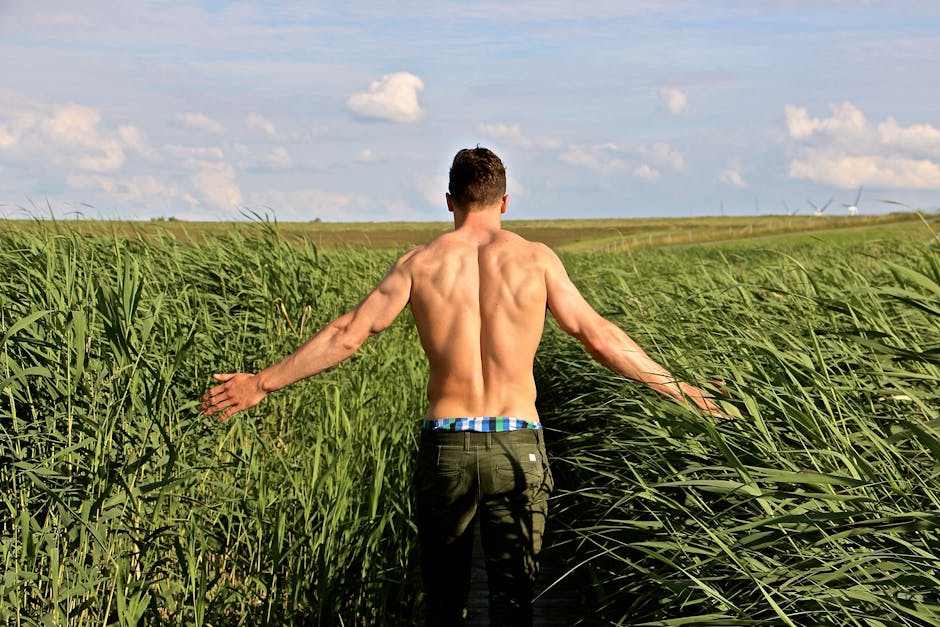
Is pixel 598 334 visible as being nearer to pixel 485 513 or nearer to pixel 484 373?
pixel 484 373

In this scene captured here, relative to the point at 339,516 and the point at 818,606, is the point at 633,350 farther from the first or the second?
the point at 339,516

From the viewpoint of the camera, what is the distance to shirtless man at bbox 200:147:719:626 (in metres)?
3.57

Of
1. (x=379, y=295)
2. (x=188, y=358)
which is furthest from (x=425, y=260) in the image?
(x=188, y=358)

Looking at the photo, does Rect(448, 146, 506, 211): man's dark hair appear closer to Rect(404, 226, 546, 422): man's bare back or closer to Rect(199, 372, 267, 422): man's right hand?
Rect(404, 226, 546, 422): man's bare back

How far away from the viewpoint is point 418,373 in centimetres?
853

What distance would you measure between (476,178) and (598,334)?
777mm

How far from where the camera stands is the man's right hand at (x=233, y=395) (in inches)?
149

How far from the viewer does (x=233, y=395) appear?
382 cm

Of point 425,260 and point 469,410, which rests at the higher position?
point 425,260

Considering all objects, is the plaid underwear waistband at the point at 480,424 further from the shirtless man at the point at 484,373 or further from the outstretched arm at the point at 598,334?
the outstretched arm at the point at 598,334

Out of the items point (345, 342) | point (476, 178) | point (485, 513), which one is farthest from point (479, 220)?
point (485, 513)

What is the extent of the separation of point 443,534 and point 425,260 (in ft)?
3.53

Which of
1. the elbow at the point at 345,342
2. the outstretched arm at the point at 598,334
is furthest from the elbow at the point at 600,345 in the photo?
the elbow at the point at 345,342

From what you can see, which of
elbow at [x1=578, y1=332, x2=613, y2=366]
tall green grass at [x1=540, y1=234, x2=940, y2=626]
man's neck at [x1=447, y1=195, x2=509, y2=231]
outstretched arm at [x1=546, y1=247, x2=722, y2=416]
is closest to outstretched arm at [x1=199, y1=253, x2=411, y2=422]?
man's neck at [x1=447, y1=195, x2=509, y2=231]
